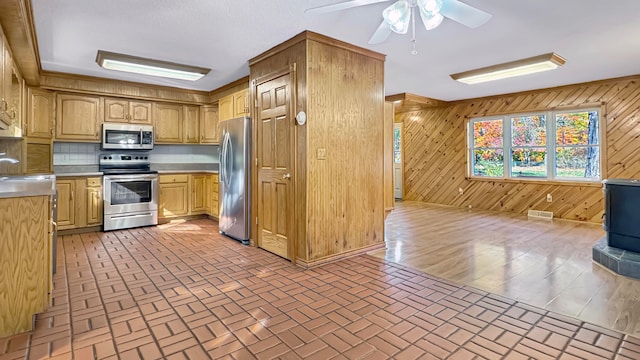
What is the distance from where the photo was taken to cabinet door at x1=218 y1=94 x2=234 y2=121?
530cm

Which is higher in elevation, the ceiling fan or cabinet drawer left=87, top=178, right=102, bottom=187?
the ceiling fan

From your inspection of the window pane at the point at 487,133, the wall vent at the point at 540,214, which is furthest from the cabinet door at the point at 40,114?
the wall vent at the point at 540,214

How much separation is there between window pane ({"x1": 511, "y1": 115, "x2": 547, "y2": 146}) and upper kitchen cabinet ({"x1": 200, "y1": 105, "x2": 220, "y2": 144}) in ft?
19.5

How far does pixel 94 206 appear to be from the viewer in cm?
508

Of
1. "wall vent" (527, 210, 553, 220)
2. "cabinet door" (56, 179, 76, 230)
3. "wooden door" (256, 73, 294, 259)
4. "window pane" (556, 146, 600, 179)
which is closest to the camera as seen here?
"wooden door" (256, 73, 294, 259)

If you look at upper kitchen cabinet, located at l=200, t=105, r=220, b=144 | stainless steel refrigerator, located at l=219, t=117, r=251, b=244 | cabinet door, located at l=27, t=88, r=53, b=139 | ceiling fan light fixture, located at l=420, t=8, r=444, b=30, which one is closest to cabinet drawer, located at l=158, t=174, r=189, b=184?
upper kitchen cabinet, located at l=200, t=105, r=220, b=144

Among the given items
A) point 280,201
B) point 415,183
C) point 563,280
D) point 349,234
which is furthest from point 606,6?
point 415,183

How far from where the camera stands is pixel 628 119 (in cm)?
545

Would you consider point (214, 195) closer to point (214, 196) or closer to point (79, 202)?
point (214, 196)

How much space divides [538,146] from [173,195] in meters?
6.89

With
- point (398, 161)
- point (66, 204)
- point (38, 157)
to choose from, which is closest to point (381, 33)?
point (66, 204)

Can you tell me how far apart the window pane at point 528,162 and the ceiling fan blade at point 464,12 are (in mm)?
5329

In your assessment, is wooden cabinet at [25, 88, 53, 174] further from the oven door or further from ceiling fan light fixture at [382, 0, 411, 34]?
ceiling fan light fixture at [382, 0, 411, 34]

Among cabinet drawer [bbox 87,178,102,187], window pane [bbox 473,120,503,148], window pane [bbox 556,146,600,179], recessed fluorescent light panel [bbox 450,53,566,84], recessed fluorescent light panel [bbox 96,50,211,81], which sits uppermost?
recessed fluorescent light panel [bbox 450,53,566,84]
